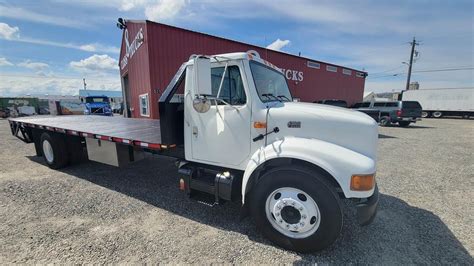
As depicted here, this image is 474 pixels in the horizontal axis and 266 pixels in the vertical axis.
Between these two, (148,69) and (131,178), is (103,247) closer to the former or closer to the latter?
(131,178)

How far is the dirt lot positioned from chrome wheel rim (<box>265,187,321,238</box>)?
0.28 meters

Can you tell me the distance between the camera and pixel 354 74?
22.7m

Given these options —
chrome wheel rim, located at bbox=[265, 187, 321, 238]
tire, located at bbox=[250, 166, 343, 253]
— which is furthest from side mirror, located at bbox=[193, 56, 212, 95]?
chrome wheel rim, located at bbox=[265, 187, 321, 238]

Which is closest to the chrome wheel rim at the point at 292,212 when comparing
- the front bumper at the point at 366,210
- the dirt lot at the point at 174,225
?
the dirt lot at the point at 174,225

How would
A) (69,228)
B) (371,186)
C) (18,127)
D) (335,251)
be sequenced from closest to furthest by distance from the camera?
1. (371,186)
2. (335,251)
3. (69,228)
4. (18,127)

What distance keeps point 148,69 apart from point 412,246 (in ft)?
32.1

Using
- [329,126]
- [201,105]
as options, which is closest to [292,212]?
[329,126]

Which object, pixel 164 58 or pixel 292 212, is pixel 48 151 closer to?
pixel 164 58

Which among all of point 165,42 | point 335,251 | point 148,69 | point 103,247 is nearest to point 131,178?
point 103,247

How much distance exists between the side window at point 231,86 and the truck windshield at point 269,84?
201mm

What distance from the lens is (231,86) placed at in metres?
3.08

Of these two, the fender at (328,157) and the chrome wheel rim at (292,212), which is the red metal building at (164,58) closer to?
the fender at (328,157)

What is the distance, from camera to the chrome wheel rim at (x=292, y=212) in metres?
2.64

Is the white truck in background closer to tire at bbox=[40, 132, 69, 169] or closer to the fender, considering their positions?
the fender
